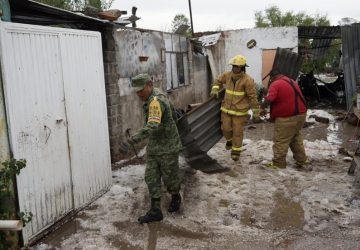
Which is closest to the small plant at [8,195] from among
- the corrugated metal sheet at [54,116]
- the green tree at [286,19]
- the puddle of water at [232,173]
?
the corrugated metal sheet at [54,116]

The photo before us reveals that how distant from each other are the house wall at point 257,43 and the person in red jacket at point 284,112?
10278mm

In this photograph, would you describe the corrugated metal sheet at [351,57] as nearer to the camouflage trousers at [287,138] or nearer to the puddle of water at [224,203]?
the camouflage trousers at [287,138]

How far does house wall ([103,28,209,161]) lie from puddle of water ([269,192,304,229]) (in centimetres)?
331

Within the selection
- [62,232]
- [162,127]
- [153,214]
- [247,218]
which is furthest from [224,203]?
[62,232]

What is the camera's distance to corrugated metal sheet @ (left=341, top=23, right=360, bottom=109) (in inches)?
481

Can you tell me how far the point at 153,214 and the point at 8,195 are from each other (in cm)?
173

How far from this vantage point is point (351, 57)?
12430mm

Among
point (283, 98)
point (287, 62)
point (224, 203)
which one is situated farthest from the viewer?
point (287, 62)

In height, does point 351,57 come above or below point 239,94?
above

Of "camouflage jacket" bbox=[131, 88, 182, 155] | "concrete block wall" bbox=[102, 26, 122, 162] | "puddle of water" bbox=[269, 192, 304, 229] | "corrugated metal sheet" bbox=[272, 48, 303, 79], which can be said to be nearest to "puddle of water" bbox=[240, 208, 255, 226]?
"puddle of water" bbox=[269, 192, 304, 229]

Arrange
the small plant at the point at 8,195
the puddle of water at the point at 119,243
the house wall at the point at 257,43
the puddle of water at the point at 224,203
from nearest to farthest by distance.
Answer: the small plant at the point at 8,195
the puddle of water at the point at 119,243
the puddle of water at the point at 224,203
the house wall at the point at 257,43

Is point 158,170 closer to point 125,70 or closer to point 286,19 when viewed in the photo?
point 125,70

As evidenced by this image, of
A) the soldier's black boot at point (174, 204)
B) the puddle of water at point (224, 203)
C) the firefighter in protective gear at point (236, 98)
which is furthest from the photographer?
the firefighter in protective gear at point (236, 98)

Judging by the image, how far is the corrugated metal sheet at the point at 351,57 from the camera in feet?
40.1
